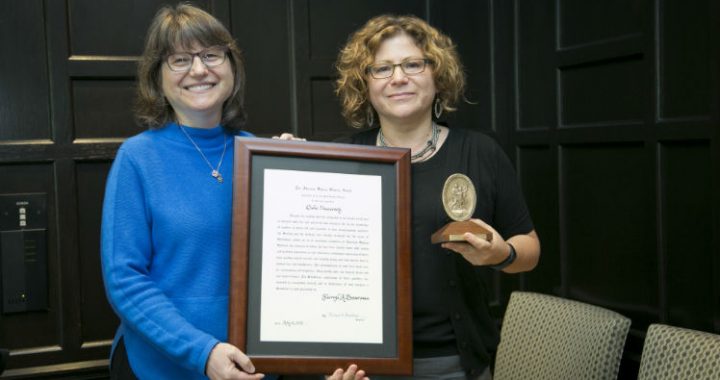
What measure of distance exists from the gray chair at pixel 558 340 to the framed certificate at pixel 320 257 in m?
0.86

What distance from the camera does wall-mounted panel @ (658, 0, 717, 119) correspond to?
2.04 meters

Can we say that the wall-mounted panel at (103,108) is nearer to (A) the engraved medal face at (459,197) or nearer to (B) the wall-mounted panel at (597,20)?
(A) the engraved medal face at (459,197)

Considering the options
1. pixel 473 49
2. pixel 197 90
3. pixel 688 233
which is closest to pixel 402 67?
pixel 197 90

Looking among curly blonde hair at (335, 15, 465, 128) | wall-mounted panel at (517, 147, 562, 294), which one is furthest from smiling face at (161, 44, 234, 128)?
wall-mounted panel at (517, 147, 562, 294)

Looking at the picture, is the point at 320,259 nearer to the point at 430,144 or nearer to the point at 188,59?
the point at 430,144

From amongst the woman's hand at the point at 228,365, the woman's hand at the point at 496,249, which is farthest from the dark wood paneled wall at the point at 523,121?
the woman's hand at the point at 228,365

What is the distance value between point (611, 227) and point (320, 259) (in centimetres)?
137

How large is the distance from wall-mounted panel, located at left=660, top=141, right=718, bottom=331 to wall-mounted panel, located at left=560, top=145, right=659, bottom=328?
0.22 feet

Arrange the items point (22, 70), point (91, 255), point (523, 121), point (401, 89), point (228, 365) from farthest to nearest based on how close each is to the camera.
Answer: point (523, 121)
point (91, 255)
point (22, 70)
point (401, 89)
point (228, 365)

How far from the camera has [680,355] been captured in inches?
70.1

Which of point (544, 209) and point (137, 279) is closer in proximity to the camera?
point (137, 279)

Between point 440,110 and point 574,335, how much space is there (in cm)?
89

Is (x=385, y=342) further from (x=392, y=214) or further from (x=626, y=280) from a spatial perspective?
(x=626, y=280)

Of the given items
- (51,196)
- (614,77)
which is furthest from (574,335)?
(51,196)
